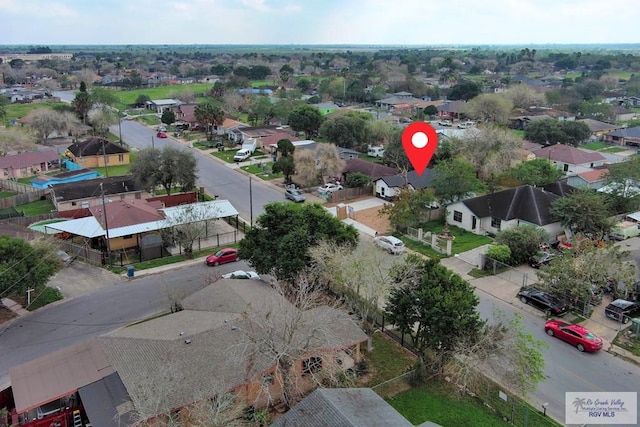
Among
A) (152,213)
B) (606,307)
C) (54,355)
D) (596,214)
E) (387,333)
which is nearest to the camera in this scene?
(54,355)

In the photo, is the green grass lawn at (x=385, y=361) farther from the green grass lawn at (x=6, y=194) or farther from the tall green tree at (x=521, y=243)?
the green grass lawn at (x=6, y=194)

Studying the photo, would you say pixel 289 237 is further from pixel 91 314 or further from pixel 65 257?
pixel 65 257

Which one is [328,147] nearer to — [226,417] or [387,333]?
[387,333]

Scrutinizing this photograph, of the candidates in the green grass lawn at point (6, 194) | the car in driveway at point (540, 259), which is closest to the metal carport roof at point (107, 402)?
the car in driveway at point (540, 259)

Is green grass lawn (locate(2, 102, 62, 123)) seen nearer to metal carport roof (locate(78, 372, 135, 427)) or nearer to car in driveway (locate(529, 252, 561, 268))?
Answer: metal carport roof (locate(78, 372, 135, 427))

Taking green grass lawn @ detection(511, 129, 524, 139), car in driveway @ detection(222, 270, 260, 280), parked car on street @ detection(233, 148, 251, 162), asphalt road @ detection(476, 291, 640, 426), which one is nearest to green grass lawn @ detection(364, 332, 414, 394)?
asphalt road @ detection(476, 291, 640, 426)

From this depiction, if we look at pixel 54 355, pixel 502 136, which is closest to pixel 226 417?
pixel 54 355
